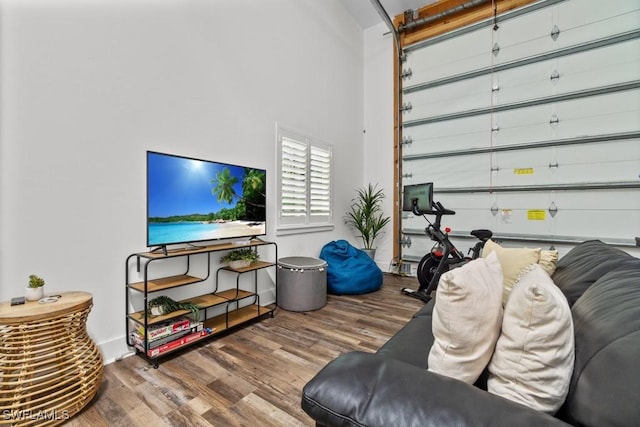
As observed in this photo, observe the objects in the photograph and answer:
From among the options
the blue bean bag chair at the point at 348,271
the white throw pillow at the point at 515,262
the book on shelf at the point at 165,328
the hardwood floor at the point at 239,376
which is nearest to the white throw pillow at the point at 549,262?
the white throw pillow at the point at 515,262

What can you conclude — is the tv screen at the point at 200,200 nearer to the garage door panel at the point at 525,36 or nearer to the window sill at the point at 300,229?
the window sill at the point at 300,229

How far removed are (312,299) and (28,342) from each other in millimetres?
2099

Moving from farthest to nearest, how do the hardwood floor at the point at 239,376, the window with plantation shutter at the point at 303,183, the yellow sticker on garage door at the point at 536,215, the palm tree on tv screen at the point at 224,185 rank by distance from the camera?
the yellow sticker on garage door at the point at 536,215 < the window with plantation shutter at the point at 303,183 < the palm tree on tv screen at the point at 224,185 < the hardwood floor at the point at 239,376

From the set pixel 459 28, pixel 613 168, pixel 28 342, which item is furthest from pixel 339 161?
pixel 28 342

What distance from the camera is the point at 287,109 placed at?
11.3 ft

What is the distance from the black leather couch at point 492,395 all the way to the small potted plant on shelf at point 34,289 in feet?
5.46

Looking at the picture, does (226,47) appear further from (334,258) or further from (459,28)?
(459,28)

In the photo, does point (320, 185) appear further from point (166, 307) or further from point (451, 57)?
point (451, 57)

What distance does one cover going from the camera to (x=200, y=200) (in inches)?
91.5

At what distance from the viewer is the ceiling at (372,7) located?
4.40 metres

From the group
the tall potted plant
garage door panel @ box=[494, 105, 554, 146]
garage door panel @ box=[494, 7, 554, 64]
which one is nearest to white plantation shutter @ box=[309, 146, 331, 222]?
the tall potted plant

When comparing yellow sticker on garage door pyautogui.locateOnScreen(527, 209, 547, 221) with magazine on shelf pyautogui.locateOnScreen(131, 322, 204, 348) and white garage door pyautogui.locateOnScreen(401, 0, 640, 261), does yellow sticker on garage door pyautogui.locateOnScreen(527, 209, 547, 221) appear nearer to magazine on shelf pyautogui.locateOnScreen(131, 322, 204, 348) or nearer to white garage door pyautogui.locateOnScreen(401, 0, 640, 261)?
white garage door pyautogui.locateOnScreen(401, 0, 640, 261)

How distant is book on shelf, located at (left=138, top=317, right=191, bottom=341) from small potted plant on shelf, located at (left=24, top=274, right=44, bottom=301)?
0.64 metres

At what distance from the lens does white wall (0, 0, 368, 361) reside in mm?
1620
